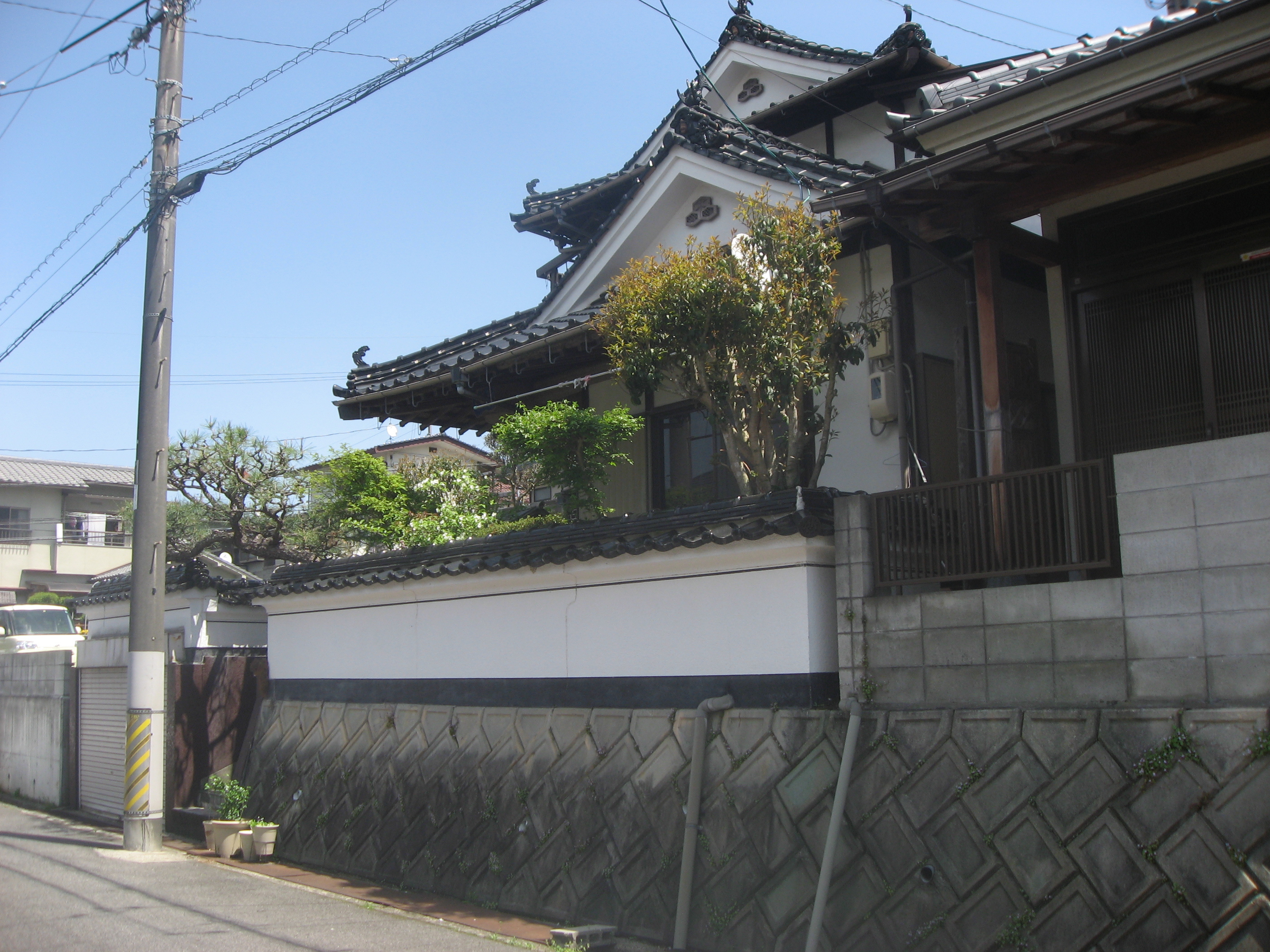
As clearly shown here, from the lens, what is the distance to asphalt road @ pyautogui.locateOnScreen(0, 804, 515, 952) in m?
9.08

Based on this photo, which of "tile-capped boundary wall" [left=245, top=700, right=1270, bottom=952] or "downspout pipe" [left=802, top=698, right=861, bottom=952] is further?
"downspout pipe" [left=802, top=698, right=861, bottom=952]

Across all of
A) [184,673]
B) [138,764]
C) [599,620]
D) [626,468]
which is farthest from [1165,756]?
[184,673]

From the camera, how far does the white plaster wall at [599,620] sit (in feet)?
30.0

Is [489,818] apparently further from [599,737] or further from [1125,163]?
[1125,163]

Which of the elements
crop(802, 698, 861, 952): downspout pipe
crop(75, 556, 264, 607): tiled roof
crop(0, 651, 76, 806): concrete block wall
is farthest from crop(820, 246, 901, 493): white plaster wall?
crop(0, 651, 76, 806): concrete block wall

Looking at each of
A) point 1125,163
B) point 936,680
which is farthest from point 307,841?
point 1125,163

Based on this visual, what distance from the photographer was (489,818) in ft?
36.4

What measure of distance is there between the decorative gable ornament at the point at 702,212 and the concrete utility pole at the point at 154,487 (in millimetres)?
7215

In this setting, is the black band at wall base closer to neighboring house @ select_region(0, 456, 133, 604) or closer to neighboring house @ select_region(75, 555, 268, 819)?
neighboring house @ select_region(75, 555, 268, 819)

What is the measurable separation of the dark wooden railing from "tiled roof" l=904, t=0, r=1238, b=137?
3436 millimetres

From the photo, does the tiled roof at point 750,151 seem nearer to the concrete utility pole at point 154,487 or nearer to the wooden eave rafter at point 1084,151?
the wooden eave rafter at point 1084,151

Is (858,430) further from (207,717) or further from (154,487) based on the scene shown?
(207,717)

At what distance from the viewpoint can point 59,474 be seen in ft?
150

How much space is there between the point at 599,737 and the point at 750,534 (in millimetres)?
2796
